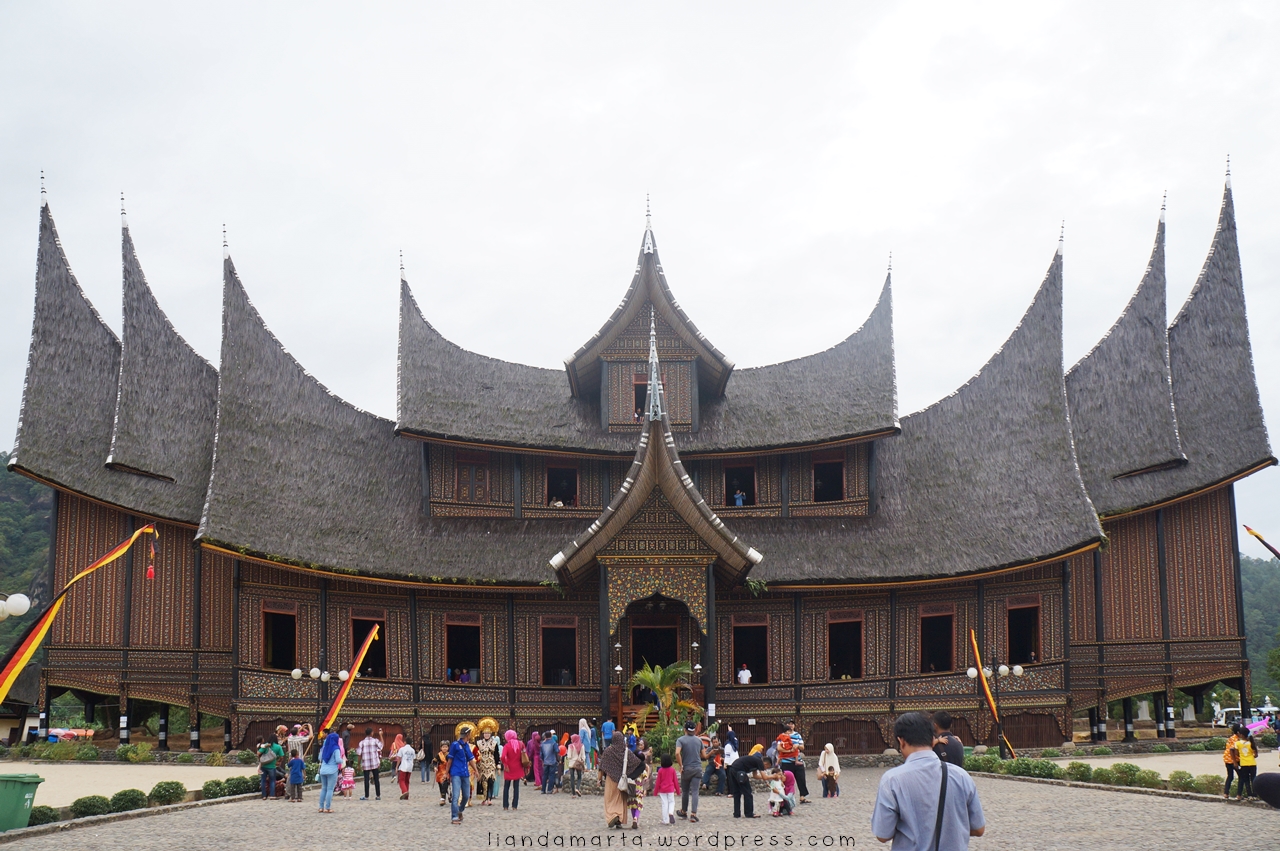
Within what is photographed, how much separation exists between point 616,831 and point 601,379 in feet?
53.6

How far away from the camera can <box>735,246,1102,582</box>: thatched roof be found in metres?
25.3

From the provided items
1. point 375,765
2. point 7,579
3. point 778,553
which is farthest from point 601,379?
point 7,579

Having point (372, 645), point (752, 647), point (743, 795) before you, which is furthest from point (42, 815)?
point (752, 647)

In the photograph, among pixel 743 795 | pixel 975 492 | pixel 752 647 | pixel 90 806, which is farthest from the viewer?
pixel 752 647

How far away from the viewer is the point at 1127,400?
95.2 ft

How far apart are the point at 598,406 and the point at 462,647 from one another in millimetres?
6898

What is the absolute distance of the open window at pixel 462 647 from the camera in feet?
85.6

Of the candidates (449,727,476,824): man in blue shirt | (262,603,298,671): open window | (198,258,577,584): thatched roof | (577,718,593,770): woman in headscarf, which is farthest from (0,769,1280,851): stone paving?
(262,603,298,671): open window

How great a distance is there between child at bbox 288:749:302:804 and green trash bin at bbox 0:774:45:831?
176 inches

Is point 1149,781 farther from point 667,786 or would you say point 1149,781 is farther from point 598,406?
point 598,406

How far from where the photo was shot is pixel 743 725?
2503cm

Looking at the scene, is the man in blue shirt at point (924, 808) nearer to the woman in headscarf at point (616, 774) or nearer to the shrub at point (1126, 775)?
the woman in headscarf at point (616, 774)

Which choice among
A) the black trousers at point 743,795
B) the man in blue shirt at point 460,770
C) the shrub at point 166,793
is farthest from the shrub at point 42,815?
the black trousers at point 743,795

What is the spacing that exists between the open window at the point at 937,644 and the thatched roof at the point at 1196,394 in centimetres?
482
